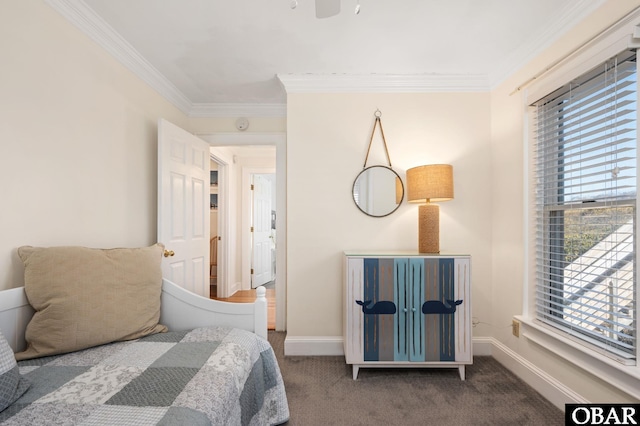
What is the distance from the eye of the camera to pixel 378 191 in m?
2.59

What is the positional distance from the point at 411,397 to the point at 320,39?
2.49 meters

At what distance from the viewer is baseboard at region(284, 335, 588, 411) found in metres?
1.79

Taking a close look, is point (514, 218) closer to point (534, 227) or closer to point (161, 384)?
point (534, 227)

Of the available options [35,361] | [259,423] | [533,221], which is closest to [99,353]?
[35,361]

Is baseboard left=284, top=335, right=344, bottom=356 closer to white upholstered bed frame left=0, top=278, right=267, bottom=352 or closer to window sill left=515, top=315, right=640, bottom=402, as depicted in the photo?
white upholstered bed frame left=0, top=278, right=267, bottom=352

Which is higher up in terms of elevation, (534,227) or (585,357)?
(534,227)

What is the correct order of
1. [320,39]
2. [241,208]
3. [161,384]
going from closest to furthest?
[161,384], [320,39], [241,208]

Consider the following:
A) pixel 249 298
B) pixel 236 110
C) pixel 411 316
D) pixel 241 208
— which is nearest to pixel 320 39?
pixel 236 110

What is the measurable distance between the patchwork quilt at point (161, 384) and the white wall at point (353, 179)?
1.00 m

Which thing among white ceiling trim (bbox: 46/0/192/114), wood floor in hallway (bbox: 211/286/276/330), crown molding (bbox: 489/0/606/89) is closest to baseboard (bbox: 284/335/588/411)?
wood floor in hallway (bbox: 211/286/276/330)

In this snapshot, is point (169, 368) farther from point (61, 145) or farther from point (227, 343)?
point (61, 145)

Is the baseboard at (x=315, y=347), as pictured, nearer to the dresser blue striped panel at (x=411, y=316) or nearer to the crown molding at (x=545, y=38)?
the dresser blue striped panel at (x=411, y=316)

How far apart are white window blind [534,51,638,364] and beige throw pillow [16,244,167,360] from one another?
7.92 ft

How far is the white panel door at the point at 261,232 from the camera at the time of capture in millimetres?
5102
